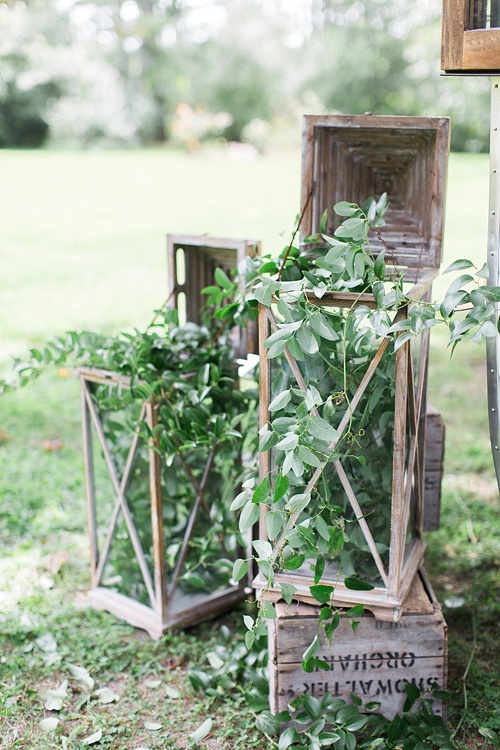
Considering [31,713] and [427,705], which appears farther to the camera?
[31,713]

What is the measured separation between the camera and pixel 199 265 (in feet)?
6.38

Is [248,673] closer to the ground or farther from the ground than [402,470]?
closer to the ground

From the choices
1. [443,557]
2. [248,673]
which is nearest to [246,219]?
[443,557]

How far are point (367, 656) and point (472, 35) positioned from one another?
118 cm

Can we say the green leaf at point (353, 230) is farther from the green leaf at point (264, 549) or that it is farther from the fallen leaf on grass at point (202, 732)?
the fallen leaf on grass at point (202, 732)

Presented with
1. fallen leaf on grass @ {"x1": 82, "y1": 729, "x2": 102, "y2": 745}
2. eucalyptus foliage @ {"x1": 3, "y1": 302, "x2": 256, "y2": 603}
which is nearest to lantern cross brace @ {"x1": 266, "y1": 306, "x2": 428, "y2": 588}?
eucalyptus foliage @ {"x1": 3, "y1": 302, "x2": 256, "y2": 603}

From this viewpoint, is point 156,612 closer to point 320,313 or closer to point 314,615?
point 314,615

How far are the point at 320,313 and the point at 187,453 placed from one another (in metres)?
0.67

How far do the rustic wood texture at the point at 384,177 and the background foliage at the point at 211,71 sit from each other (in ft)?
Result: 28.3

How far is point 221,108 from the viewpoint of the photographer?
39.5 feet

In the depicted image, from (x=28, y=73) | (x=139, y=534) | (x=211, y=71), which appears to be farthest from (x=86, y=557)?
(x=211, y=71)

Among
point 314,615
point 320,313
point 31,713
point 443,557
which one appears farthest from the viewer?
point 443,557

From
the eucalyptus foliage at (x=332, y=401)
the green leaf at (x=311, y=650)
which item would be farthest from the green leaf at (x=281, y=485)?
the green leaf at (x=311, y=650)

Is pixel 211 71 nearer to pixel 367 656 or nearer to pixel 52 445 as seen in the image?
pixel 52 445
